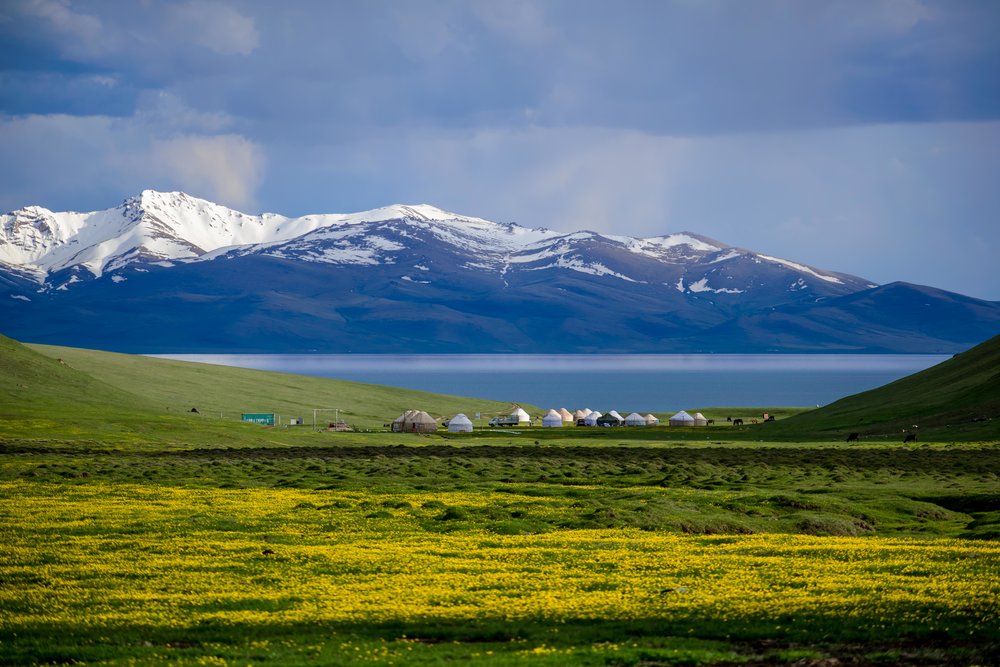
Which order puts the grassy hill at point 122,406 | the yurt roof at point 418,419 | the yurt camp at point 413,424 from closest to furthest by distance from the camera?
1. the grassy hill at point 122,406
2. the yurt camp at point 413,424
3. the yurt roof at point 418,419

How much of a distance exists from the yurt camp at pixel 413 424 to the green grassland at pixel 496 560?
66088 mm

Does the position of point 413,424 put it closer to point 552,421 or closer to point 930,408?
point 552,421

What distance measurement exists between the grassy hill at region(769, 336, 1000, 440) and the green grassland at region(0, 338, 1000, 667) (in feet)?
102

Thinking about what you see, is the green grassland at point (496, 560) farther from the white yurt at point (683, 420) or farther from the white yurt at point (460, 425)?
the white yurt at point (683, 420)

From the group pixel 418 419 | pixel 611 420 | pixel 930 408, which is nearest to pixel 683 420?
pixel 611 420

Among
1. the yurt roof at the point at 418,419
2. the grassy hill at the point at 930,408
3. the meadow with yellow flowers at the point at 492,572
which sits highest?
the grassy hill at the point at 930,408

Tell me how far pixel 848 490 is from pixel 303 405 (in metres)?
145

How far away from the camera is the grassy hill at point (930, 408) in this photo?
378 feet

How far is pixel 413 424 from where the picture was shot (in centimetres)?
15050

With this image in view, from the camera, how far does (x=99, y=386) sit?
152 meters

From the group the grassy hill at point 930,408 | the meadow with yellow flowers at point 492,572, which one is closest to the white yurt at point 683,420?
the grassy hill at point 930,408

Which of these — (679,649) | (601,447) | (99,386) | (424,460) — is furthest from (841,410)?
(679,649)

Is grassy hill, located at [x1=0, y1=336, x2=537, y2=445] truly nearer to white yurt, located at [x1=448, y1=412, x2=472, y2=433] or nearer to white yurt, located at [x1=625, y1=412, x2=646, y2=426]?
white yurt, located at [x1=448, y1=412, x2=472, y2=433]

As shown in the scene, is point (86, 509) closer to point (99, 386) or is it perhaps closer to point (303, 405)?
point (99, 386)
